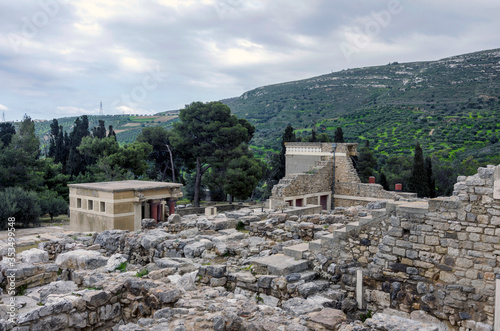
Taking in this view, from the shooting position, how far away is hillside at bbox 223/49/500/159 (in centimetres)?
4512

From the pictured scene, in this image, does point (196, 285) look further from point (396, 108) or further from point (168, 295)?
point (396, 108)

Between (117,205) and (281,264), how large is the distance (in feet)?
33.5

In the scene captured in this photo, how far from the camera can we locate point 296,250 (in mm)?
7773

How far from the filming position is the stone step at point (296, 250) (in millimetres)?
7670

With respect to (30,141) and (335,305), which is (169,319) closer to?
(335,305)

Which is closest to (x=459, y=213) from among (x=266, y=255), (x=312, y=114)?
(x=266, y=255)

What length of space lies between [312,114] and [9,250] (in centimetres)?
6170

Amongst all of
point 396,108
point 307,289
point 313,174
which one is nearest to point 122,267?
point 307,289

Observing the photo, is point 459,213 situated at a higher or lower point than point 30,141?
lower

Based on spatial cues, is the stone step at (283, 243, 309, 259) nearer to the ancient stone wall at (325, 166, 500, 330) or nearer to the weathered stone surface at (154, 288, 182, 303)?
the ancient stone wall at (325, 166, 500, 330)

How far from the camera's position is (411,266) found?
21.3 feet

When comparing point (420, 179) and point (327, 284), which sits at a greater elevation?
point (420, 179)

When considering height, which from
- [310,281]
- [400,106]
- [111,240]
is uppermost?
[400,106]

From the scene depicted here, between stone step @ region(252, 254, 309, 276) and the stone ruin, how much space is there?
0.07ft
